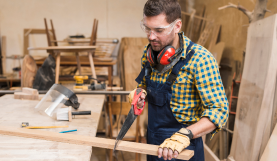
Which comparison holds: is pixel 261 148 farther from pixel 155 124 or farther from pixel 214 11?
pixel 214 11

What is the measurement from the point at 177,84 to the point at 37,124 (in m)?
1.09

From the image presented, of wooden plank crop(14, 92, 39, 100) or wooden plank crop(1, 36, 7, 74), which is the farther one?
wooden plank crop(1, 36, 7, 74)

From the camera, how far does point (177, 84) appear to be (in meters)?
1.39

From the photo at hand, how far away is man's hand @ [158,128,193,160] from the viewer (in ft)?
3.54

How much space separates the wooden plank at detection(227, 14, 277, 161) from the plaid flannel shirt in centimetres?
66

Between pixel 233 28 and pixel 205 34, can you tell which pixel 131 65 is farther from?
pixel 233 28

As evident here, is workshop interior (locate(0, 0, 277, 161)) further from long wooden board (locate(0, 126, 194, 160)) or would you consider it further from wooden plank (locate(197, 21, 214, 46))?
wooden plank (locate(197, 21, 214, 46))

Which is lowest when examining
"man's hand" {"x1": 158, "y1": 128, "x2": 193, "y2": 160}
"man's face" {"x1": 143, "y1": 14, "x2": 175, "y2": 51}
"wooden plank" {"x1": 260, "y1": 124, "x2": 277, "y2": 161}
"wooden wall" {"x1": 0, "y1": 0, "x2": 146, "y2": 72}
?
"wooden plank" {"x1": 260, "y1": 124, "x2": 277, "y2": 161}

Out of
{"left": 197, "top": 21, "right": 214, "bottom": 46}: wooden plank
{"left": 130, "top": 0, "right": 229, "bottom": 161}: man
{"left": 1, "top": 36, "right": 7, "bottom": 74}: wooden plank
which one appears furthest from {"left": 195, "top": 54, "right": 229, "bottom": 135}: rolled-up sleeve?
{"left": 1, "top": 36, "right": 7, "bottom": 74}: wooden plank

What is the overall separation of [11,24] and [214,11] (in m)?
4.41

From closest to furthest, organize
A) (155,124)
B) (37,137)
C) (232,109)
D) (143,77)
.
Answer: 1. (37,137)
2. (155,124)
3. (143,77)
4. (232,109)

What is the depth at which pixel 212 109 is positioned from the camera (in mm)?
1198

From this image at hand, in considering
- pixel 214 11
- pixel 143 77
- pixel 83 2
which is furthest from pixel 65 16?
pixel 143 77

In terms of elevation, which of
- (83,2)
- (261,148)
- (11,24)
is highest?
(83,2)
